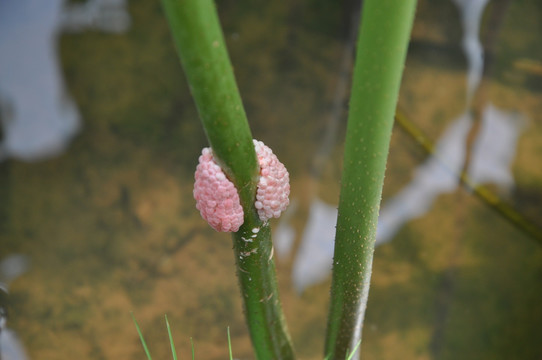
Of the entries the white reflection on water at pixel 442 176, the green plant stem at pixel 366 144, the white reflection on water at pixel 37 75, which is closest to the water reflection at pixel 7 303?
the white reflection on water at pixel 37 75

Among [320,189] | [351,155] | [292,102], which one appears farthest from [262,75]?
[351,155]

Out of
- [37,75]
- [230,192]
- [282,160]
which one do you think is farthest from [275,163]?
[37,75]

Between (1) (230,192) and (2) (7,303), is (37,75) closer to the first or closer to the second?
(2) (7,303)

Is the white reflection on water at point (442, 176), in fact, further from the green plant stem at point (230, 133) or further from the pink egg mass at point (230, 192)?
the pink egg mass at point (230, 192)

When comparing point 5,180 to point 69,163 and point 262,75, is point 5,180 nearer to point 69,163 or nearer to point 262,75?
point 69,163

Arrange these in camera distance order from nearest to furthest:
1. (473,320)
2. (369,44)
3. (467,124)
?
(369,44)
(473,320)
(467,124)
